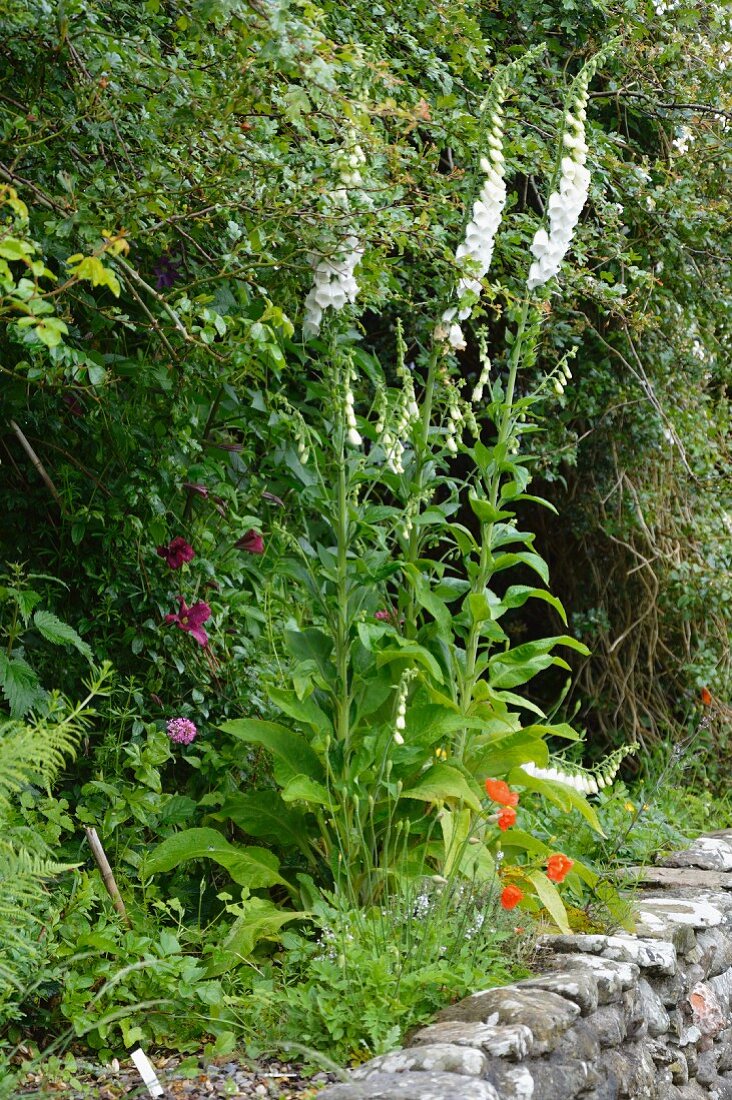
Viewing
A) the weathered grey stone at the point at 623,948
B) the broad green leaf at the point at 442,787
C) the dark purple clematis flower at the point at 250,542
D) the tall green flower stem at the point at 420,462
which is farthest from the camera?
the dark purple clematis flower at the point at 250,542

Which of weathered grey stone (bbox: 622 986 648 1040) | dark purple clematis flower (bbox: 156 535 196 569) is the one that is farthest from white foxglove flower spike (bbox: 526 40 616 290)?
weathered grey stone (bbox: 622 986 648 1040)

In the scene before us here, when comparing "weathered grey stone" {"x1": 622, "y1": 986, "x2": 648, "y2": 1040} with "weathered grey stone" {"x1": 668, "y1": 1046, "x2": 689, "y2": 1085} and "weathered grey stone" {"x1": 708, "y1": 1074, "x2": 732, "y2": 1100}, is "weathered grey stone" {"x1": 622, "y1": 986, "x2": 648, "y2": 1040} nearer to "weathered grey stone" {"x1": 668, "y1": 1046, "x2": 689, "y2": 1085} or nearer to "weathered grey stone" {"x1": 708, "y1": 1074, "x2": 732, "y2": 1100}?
"weathered grey stone" {"x1": 668, "y1": 1046, "x2": 689, "y2": 1085}

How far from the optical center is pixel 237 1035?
258cm

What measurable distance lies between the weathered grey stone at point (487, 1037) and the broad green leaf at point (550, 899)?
0.79 m

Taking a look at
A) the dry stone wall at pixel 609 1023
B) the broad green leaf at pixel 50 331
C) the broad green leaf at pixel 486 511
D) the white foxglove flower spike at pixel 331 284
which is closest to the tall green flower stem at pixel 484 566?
the broad green leaf at pixel 486 511

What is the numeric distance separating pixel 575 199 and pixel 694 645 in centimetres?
287

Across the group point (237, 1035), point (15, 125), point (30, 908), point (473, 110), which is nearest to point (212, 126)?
point (15, 125)

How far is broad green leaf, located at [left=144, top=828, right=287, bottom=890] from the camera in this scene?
A: 2.99 m

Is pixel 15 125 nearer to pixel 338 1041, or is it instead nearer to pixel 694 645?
pixel 338 1041

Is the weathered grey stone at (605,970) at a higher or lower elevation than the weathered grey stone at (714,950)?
higher

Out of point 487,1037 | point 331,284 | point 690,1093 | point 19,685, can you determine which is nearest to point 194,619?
point 19,685

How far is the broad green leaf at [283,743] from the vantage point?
3117 mm

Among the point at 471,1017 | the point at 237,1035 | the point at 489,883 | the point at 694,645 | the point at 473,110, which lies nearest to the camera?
the point at 471,1017

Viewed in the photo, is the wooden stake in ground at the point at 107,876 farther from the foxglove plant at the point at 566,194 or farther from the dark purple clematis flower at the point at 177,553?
the foxglove plant at the point at 566,194
